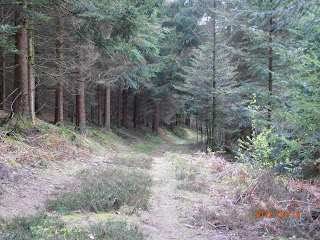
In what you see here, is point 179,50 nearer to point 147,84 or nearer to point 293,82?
point 147,84

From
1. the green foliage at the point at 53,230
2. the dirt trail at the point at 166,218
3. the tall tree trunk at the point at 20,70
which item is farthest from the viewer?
the tall tree trunk at the point at 20,70

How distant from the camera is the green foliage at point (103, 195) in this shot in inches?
159

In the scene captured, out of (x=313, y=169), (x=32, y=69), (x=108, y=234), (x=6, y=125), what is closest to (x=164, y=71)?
(x=32, y=69)

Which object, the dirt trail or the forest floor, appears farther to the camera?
the dirt trail

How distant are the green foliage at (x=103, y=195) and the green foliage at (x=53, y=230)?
2.32ft

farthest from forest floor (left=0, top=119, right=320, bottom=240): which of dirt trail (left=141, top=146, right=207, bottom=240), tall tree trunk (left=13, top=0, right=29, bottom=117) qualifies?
tall tree trunk (left=13, top=0, right=29, bottom=117)

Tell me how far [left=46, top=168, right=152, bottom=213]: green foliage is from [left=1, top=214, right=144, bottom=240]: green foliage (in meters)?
0.71

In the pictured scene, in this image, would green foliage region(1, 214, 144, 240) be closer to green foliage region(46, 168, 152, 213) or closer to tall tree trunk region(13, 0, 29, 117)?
green foliage region(46, 168, 152, 213)

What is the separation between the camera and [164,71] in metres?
22.9

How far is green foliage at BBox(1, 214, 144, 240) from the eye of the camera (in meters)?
2.62

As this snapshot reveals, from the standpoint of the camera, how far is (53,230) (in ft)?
9.29

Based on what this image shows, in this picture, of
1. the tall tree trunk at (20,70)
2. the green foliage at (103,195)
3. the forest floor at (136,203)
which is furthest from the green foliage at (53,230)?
the tall tree trunk at (20,70)

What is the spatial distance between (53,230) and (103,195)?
164cm

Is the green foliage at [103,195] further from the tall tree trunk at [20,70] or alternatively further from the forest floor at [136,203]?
the tall tree trunk at [20,70]
